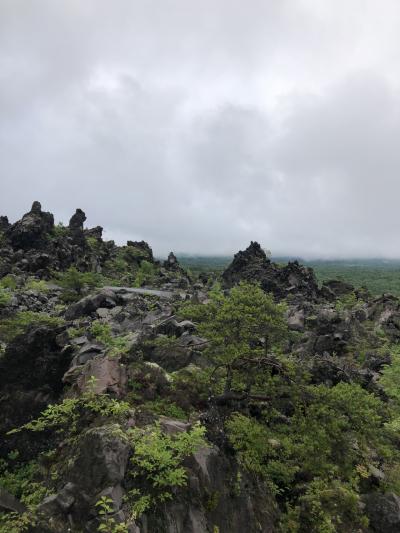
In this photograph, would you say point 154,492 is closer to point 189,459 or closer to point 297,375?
point 189,459

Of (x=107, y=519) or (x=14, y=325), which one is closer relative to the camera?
(x=107, y=519)

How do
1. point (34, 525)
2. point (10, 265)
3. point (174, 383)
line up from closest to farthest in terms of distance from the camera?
point (34, 525) < point (174, 383) < point (10, 265)

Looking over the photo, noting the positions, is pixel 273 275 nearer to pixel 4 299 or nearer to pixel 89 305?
pixel 89 305

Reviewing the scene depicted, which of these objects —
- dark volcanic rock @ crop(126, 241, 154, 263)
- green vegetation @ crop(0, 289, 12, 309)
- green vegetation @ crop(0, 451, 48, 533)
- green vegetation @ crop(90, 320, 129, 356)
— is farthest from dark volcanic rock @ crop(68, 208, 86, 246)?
green vegetation @ crop(0, 451, 48, 533)

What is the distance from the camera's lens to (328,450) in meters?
11.7

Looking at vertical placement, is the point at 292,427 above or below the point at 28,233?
below

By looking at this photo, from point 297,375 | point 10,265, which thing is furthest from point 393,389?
point 10,265

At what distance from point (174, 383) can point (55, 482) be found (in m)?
5.43

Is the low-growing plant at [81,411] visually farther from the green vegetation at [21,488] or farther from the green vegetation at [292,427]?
the green vegetation at [292,427]

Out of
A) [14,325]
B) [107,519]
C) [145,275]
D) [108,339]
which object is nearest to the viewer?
[107,519]

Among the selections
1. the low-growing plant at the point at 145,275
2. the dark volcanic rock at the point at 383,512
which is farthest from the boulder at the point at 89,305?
the dark volcanic rock at the point at 383,512

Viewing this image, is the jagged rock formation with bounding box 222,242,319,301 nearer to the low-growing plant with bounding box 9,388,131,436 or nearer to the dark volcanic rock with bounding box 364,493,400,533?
the dark volcanic rock with bounding box 364,493,400,533

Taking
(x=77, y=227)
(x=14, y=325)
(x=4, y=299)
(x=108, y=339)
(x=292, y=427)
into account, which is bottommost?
(x=292, y=427)

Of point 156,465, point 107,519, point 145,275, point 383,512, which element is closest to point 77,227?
point 145,275
